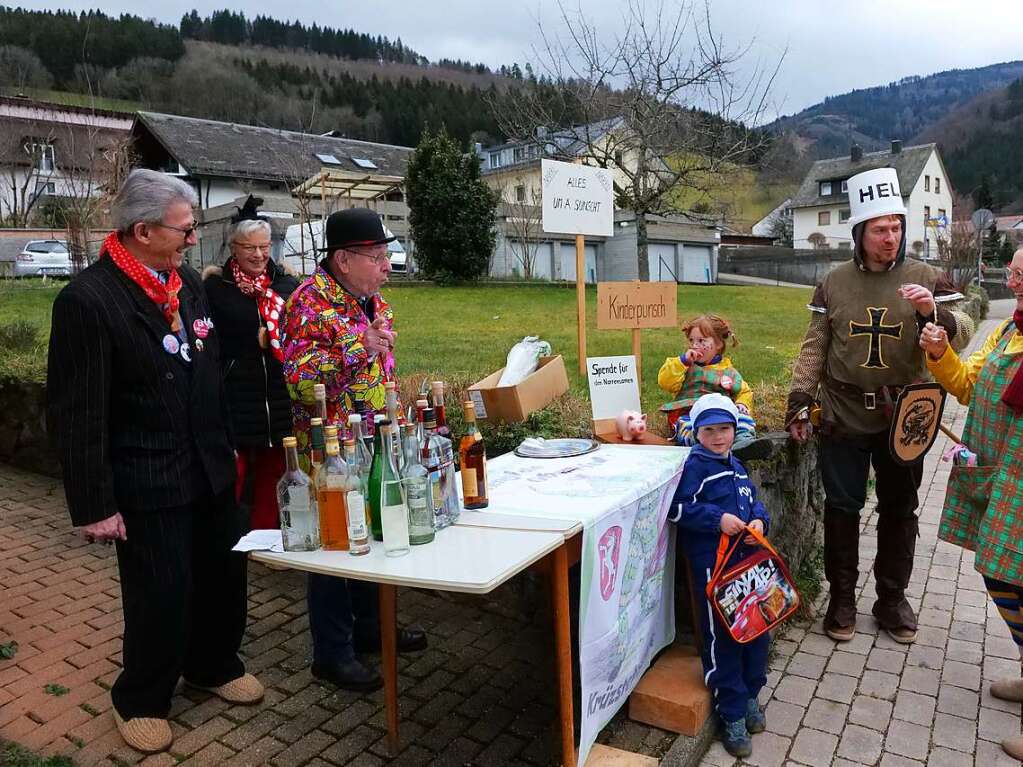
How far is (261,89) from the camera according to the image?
2361 inches

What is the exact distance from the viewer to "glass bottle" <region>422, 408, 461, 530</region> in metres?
2.50

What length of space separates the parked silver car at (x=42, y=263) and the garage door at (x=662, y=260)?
20071 millimetres

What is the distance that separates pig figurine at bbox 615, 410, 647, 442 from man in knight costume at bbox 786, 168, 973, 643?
2.41ft

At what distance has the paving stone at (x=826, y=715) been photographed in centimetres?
309

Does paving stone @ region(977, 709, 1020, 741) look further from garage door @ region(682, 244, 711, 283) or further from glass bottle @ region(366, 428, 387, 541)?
garage door @ region(682, 244, 711, 283)

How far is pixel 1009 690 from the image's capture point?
3.22m

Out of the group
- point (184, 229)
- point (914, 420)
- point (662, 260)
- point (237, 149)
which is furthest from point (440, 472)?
point (237, 149)

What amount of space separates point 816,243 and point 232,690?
169 ft

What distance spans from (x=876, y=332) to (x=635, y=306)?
1854 millimetres

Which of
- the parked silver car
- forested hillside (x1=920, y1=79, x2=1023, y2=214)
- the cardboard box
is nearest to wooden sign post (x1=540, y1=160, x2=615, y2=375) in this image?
the cardboard box

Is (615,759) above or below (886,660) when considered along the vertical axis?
above

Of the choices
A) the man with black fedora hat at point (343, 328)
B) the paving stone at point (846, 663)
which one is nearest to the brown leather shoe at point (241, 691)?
the man with black fedora hat at point (343, 328)

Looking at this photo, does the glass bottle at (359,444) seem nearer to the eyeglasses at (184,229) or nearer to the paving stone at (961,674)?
the eyeglasses at (184,229)

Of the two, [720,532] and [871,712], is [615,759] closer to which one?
[720,532]
